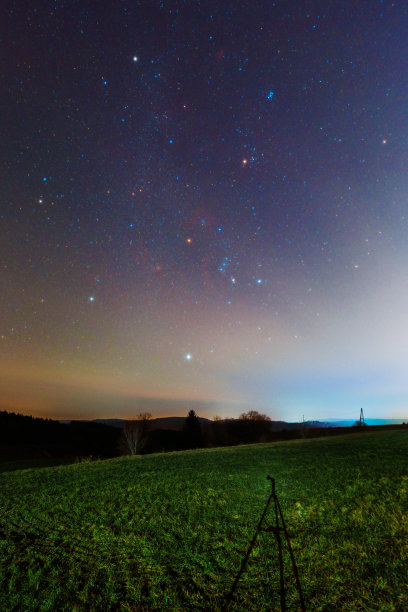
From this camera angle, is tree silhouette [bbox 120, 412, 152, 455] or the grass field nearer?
the grass field

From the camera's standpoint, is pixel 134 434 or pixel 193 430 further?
pixel 193 430

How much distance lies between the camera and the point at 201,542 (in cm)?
915

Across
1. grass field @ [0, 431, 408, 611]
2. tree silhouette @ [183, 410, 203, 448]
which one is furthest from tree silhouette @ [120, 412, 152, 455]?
grass field @ [0, 431, 408, 611]

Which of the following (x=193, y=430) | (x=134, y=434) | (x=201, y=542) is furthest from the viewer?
(x=193, y=430)

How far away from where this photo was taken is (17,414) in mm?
137375

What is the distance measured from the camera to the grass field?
6699mm

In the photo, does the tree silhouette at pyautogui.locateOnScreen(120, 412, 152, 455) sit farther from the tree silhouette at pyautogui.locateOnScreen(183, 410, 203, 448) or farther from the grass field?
the grass field

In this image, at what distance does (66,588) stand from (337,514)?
352 inches

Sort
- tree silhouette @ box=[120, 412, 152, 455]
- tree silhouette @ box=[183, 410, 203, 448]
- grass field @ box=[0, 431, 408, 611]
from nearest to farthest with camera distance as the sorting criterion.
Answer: grass field @ box=[0, 431, 408, 611], tree silhouette @ box=[120, 412, 152, 455], tree silhouette @ box=[183, 410, 203, 448]

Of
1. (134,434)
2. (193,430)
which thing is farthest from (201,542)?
(193,430)

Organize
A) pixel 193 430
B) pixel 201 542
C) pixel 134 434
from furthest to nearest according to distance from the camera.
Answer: pixel 193 430, pixel 134 434, pixel 201 542

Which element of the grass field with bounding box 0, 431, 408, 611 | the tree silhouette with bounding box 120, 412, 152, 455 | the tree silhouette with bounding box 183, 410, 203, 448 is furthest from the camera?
the tree silhouette with bounding box 183, 410, 203, 448

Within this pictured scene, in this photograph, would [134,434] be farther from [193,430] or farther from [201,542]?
[201,542]

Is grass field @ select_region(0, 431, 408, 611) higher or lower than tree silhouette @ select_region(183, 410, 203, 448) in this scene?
higher
